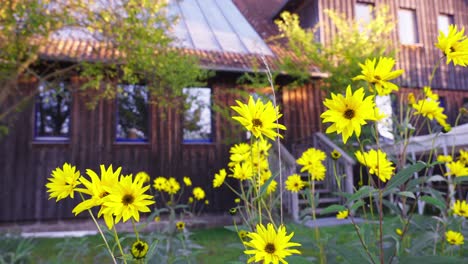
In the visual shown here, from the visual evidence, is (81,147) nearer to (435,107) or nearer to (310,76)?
(310,76)

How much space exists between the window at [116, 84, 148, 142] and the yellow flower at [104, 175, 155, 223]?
6736mm

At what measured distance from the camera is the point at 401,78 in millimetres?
9453

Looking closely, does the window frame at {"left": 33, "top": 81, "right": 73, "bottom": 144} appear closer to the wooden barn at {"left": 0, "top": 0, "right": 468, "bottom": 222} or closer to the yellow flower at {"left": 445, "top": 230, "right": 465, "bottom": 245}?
the wooden barn at {"left": 0, "top": 0, "right": 468, "bottom": 222}

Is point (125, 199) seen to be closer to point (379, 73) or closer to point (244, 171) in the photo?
point (244, 171)

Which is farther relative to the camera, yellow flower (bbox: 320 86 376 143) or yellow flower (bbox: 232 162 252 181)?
yellow flower (bbox: 232 162 252 181)

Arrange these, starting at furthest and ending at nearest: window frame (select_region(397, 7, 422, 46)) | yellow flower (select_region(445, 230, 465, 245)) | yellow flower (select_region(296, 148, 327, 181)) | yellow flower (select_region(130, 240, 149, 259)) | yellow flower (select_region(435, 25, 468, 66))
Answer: window frame (select_region(397, 7, 422, 46)) → yellow flower (select_region(296, 148, 327, 181)) → yellow flower (select_region(445, 230, 465, 245)) → yellow flower (select_region(435, 25, 468, 66)) → yellow flower (select_region(130, 240, 149, 259))

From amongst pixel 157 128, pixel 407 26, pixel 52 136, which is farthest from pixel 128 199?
pixel 407 26

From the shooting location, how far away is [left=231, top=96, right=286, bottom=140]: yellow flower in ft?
3.29

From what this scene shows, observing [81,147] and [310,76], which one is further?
[310,76]

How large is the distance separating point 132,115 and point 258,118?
679cm

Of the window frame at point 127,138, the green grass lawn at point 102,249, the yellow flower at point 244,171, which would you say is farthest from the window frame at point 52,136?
the yellow flower at point 244,171

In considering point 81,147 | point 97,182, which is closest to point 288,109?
point 81,147

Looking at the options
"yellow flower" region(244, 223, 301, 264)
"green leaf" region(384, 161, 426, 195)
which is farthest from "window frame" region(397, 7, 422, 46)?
"yellow flower" region(244, 223, 301, 264)

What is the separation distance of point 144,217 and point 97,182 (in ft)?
21.6
